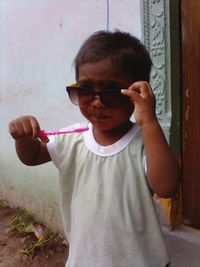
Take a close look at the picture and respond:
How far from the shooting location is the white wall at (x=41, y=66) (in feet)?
8.82

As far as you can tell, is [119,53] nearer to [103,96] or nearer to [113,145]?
[103,96]

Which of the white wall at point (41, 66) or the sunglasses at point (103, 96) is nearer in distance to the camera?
the sunglasses at point (103, 96)

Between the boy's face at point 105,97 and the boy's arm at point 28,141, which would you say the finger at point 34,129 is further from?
the boy's face at point 105,97

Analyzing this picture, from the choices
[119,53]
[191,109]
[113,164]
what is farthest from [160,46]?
[113,164]

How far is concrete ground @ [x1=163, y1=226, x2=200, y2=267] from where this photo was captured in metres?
2.24

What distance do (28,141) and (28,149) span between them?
33 mm

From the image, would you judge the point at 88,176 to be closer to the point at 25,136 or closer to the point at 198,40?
the point at 25,136

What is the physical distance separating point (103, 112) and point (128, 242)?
414mm

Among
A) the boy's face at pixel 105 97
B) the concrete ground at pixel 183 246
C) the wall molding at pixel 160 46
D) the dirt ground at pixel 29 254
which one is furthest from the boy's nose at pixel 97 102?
the dirt ground at pixel 29 254

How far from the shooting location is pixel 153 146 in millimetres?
1115

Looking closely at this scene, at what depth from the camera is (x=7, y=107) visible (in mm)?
3709

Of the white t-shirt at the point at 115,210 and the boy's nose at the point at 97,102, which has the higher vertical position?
the boy's nose at the point at 97,102

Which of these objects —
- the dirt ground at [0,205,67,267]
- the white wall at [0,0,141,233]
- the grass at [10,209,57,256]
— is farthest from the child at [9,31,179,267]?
the grass at [10,209,57,256]

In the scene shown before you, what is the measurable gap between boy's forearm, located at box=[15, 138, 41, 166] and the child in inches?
0.9
